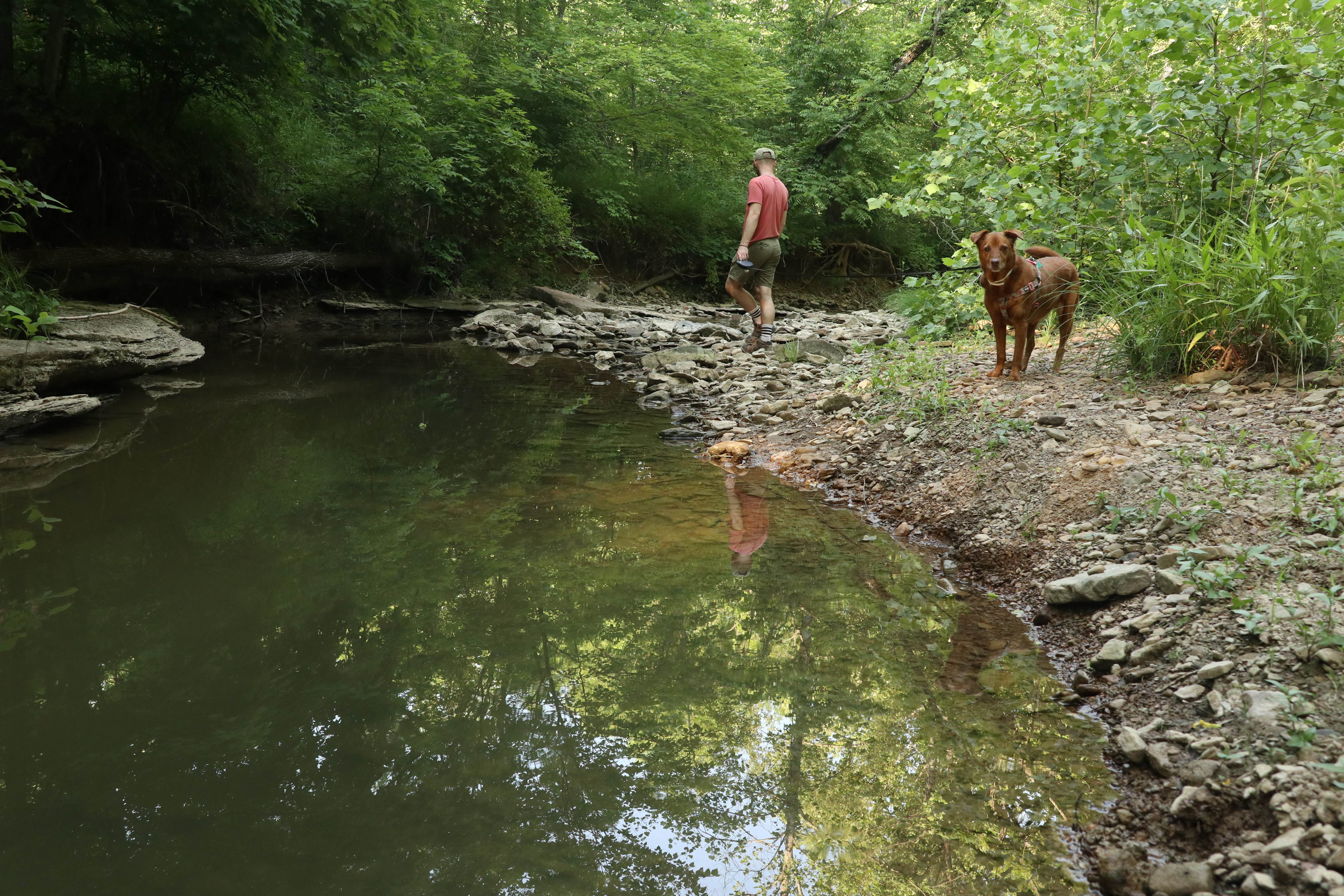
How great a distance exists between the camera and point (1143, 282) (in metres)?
4.65

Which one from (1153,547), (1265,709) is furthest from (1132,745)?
(1153,547)

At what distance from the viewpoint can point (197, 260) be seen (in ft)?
33.9

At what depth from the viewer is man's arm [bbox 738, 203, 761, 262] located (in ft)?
28.6

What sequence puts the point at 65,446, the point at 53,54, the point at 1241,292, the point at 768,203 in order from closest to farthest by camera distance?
the point at 1241,292
the point at 65,446
the point at 53,54
the point at 768,203

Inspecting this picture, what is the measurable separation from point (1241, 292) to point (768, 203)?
18.2 ft

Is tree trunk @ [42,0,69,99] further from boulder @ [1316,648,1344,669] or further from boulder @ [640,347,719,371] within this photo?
boulder @ [1316,648,1344,669]

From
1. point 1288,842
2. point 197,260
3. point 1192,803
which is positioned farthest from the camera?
point 197,260

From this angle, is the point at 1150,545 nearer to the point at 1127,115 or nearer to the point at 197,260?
the point at 1127,115

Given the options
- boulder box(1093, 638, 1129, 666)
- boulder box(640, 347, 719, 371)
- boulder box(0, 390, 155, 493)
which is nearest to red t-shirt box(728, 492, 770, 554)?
boulder box(1093, 638, 1129, 666)

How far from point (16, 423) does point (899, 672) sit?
5879mm

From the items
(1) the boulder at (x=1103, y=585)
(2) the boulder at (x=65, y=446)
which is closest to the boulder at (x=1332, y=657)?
(1) the boulder at (x=1103, y=585)

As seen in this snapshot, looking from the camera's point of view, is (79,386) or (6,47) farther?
(6,47)

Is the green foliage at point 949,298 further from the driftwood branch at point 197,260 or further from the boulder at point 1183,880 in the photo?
the driftwood branch at point 197,260

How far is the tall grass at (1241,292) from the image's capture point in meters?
3.79
